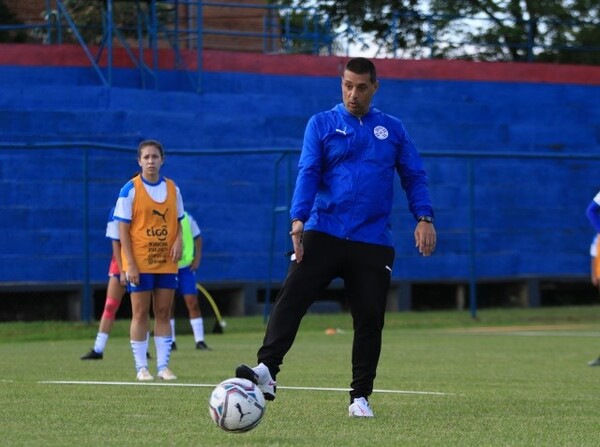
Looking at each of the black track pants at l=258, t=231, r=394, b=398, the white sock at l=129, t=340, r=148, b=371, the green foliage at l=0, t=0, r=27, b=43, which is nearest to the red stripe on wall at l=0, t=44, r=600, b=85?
the green foliage at l=0, t=0, r=27, b=43

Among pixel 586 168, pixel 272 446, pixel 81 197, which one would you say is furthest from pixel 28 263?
pixel 272 446

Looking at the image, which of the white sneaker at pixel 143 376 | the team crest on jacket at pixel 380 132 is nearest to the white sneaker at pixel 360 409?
the team crest on jacket at pixel 380 132

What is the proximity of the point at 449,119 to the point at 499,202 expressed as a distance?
6.66ft

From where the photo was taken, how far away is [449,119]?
27.3 metres

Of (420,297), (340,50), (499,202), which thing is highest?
(340,50)

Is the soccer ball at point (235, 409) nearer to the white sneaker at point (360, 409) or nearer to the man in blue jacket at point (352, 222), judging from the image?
the man in blue jacket at point (352, 222)

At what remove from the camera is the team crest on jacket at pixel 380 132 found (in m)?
8.44

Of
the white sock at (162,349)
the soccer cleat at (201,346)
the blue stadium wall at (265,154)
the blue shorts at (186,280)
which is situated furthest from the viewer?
the blue stadium wall at (265,154)

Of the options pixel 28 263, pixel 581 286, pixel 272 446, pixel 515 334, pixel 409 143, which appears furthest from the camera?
pixel 581 286

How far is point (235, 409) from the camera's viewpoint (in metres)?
7.25

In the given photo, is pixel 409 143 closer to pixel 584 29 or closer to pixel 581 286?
pixel 581 286

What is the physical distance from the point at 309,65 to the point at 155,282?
16164 millimetres

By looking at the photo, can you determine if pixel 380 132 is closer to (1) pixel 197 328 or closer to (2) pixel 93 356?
(2) pixel 93 356

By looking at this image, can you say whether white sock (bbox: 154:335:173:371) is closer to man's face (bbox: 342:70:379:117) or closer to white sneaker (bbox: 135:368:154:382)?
white sneaker (bbox: 135:368:154:382)
